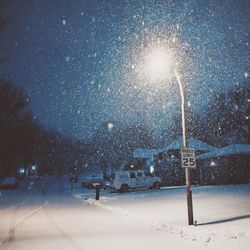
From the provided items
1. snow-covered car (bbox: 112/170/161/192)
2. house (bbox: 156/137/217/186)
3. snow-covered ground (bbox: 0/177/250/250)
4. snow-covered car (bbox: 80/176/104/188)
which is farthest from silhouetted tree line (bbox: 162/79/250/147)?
snow-covered ground (bbox: 0/177/250/250)

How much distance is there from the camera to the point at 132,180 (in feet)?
120

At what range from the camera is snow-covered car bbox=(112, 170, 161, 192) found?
118 feet

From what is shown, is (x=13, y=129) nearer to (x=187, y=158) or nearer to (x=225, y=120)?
(x=225, y=120)

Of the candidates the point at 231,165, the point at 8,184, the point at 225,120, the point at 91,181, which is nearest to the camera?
the point at 231,165

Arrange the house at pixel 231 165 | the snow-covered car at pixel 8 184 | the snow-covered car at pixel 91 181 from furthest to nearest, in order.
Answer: the snow-covered car at pixel 8 184, the snow-covered car at pixel 91 181, the house at pixel 231 165

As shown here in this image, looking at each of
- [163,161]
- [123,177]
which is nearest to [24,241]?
[123,177]

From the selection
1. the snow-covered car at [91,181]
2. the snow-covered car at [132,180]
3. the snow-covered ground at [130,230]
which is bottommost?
the snow-covered ground at [130,230]

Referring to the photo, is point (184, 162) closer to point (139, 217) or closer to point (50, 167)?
point (139, 217)

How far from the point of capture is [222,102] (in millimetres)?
66500

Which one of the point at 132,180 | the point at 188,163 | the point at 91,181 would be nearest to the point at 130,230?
the point at 188,163

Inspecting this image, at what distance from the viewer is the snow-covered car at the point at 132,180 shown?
35938 mm

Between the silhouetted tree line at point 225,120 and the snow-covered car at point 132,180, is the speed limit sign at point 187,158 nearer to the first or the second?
the snow-covered car at point 132,180

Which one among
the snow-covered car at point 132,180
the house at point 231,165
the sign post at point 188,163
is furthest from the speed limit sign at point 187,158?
the house at point 231,165

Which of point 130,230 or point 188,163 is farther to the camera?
point 188,163
